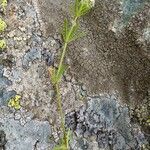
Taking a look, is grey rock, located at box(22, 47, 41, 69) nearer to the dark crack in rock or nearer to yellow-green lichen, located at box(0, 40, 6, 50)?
yellow-green lichen, located at box(0, 40, 6, 50)

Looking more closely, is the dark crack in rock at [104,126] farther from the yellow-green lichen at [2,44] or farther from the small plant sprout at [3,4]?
the small plant sprout at [3,4]

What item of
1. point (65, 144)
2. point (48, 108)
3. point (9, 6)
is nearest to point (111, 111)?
point (48, 108)

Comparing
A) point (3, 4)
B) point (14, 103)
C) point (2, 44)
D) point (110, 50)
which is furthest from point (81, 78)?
point (3, 4)

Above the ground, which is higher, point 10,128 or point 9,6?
point 9,6

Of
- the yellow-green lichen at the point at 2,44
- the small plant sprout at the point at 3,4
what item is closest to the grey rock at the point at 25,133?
the yellow-green lichen at the point at 2,44

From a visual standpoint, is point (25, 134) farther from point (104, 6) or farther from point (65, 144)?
point (104, 6)

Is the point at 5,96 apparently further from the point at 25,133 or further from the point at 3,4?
the point at 3,4

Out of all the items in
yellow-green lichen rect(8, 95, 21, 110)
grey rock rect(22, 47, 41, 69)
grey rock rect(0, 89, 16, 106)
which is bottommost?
yellow-green lichen rect(8, 95, 21, 110)

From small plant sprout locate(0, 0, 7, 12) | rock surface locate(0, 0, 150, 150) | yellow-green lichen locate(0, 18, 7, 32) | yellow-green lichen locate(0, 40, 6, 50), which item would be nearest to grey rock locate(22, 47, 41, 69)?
rock surface locate(0, 0, 150, 150)

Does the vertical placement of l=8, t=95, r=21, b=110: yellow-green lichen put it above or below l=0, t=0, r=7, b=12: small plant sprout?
below
